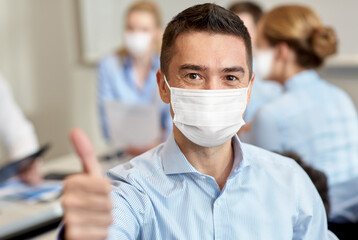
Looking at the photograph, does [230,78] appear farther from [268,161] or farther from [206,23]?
[268,161]

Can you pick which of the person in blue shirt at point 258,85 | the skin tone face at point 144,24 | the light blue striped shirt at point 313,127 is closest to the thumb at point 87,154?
the light blue striped shirt at point 313,127

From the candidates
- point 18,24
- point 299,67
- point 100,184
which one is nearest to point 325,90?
point 299,67

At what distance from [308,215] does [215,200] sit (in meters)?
0.21

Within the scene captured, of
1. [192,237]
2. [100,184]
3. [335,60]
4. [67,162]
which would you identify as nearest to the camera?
[100,184]

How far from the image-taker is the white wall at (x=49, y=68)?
182 inches

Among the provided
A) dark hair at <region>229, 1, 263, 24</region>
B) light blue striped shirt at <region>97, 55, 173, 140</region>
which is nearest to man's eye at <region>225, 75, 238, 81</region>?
light blue striped shirt at <region>97, 55, 173, 140</region>

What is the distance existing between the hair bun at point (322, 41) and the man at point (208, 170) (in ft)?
3.60

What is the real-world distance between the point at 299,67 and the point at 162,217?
1.33 meters

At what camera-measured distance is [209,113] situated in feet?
3.43

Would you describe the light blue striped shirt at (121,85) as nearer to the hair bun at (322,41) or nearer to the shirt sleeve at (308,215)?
the hair bun at (322,41)

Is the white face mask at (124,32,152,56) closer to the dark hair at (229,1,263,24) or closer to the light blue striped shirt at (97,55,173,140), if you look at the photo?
the light blue striped shirt at (97,55,173,140)

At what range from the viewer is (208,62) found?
1.00m

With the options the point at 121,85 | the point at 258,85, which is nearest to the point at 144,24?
the point at 121,85

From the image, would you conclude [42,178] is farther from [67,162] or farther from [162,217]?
[162,217]
